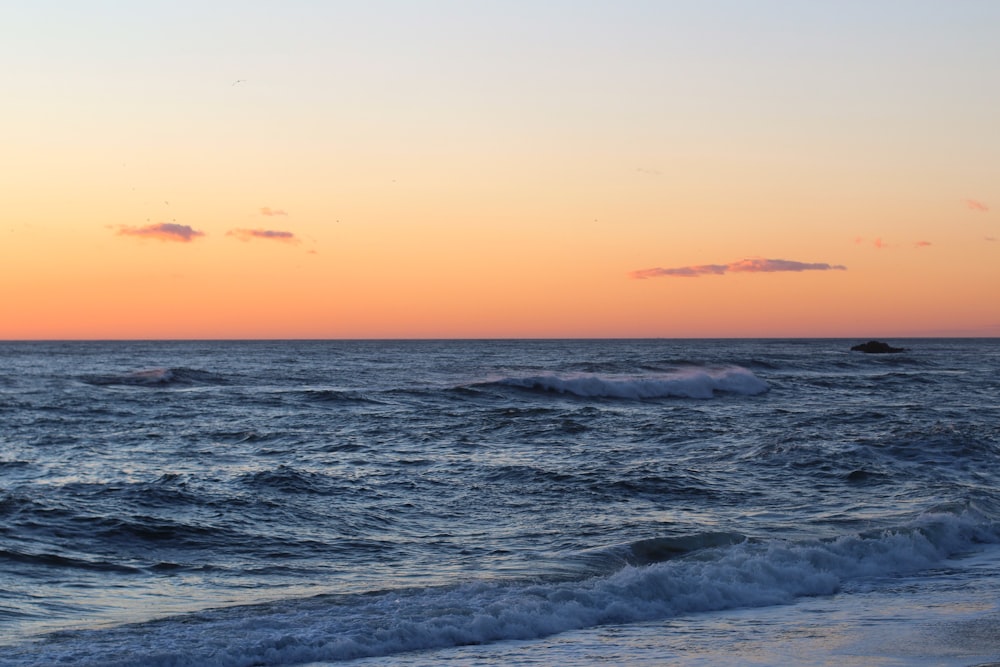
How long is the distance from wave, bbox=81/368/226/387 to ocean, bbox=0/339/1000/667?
57.3 ft

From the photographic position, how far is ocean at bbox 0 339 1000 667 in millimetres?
8773

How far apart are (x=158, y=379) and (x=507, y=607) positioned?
133 feet

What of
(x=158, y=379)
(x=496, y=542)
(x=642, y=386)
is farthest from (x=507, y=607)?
(x=158, y=379)

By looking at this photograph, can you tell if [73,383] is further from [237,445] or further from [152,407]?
[237,445]

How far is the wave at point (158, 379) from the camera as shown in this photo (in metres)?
45.3

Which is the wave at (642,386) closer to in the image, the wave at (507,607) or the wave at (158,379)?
the wave at (158,379)

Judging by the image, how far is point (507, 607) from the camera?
31.8 feet

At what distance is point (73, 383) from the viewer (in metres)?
44.8

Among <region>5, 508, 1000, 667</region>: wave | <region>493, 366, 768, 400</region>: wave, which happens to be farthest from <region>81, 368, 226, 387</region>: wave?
→ <region>5, 508, 1000, 667</region>: wave

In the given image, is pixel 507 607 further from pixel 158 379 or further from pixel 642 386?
pixel 158 379

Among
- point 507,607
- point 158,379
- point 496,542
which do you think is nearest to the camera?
point 507,607

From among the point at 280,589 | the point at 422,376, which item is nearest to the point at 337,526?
the point at 280,589

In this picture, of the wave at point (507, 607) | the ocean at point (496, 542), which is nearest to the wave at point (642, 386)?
the ocean at point (496, 542)

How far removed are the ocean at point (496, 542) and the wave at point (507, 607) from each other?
0.03 m
